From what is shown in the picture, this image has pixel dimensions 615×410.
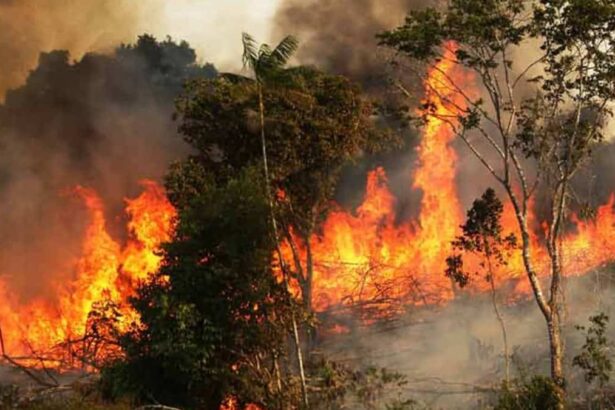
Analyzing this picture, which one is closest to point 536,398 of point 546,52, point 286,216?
point 546,52

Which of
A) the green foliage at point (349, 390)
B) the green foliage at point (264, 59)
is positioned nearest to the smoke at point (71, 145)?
the green foliage at point (349, 390)

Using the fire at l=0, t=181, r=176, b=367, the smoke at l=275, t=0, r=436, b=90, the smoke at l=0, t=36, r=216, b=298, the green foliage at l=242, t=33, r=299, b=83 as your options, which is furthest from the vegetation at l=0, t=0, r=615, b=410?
the smoke at l=275, t=0, r=436, b=90

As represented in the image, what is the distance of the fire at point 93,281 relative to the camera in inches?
1237

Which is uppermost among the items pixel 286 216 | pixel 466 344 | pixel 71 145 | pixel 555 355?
pixel 71 145

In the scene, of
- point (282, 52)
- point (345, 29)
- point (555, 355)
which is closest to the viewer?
point (282, 52)

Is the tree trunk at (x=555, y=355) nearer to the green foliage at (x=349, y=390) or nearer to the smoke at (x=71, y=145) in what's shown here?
the green foliage at (x=349, y=390)

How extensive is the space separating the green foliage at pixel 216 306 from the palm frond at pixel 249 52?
294cm

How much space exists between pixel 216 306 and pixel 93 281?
16.2 meters

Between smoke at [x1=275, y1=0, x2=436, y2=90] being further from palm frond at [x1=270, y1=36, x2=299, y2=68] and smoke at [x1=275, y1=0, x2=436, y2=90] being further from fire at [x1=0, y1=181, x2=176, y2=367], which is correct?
palm frond at [x1=270, y1=36, x2=299, y2=68]

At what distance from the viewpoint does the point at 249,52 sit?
55.4 feet

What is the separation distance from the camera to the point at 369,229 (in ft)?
120

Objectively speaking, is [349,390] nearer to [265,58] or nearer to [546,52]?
[265,58]

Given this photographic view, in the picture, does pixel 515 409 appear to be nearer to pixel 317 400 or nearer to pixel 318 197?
pixel 317 400

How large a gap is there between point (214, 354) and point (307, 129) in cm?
830
